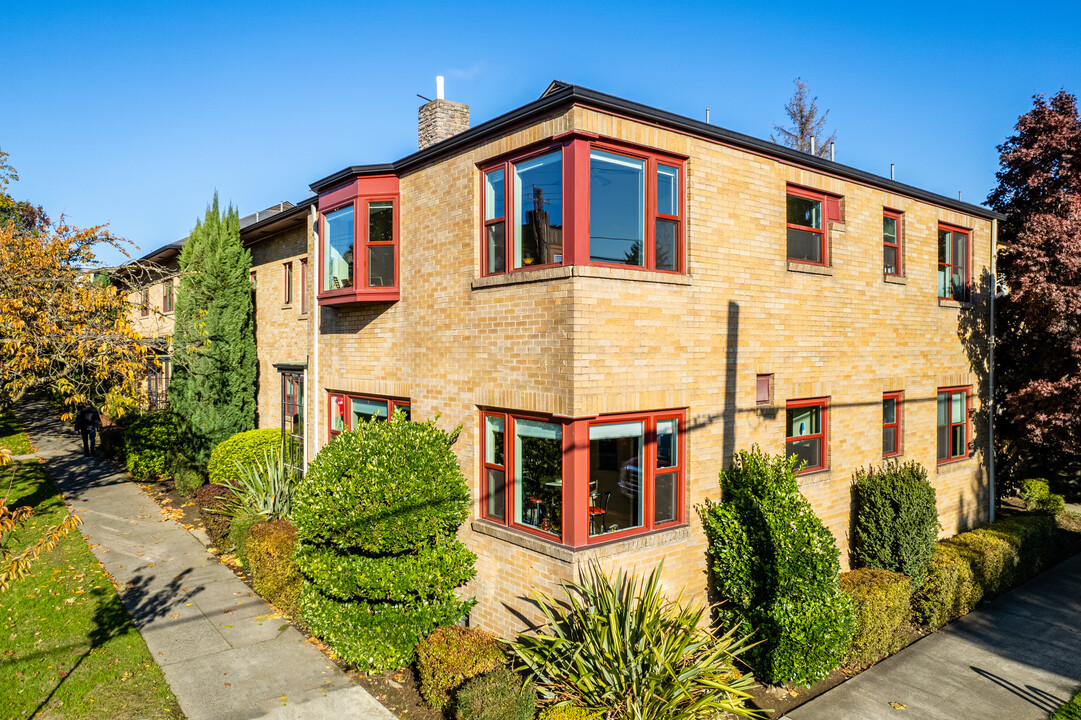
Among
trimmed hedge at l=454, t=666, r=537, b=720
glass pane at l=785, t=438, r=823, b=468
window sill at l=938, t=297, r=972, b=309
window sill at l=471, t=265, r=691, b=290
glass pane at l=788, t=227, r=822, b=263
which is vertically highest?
glass pane at l=788, t=227, r=822, b=263

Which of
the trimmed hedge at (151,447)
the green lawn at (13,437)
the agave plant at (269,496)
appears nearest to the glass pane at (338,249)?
the agave plant at (269,496)

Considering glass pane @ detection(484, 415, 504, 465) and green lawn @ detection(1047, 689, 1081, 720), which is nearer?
green lawn @ detection(1047, 689, 1081, 720)

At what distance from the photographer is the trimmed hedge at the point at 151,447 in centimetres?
1866

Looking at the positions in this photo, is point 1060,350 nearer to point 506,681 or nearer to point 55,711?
point 506,681

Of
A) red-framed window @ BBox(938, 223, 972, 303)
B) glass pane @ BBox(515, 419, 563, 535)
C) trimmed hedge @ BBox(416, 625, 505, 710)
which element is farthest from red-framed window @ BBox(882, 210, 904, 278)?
trimmed hedge @ BBox(416, 625, 505, 710)

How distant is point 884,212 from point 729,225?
188 inches

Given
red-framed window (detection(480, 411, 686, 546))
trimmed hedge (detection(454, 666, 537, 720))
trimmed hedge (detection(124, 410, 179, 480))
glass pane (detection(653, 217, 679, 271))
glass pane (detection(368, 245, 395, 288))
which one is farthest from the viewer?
trimmed hedge (detection(124, 410, 179, 480))

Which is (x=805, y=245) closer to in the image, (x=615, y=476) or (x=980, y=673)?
(x=615, y=476)

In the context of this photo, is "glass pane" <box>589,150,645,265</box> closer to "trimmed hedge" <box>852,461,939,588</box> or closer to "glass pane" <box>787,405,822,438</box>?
"glass pane" <box>787,405,822,438</box>

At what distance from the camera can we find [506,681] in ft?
24.3

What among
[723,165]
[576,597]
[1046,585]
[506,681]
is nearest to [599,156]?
[723,165]

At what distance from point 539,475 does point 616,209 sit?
362 cm

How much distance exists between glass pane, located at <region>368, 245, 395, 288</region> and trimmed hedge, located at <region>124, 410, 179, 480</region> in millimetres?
10122

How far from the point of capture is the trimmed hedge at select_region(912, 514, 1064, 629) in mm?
10961
